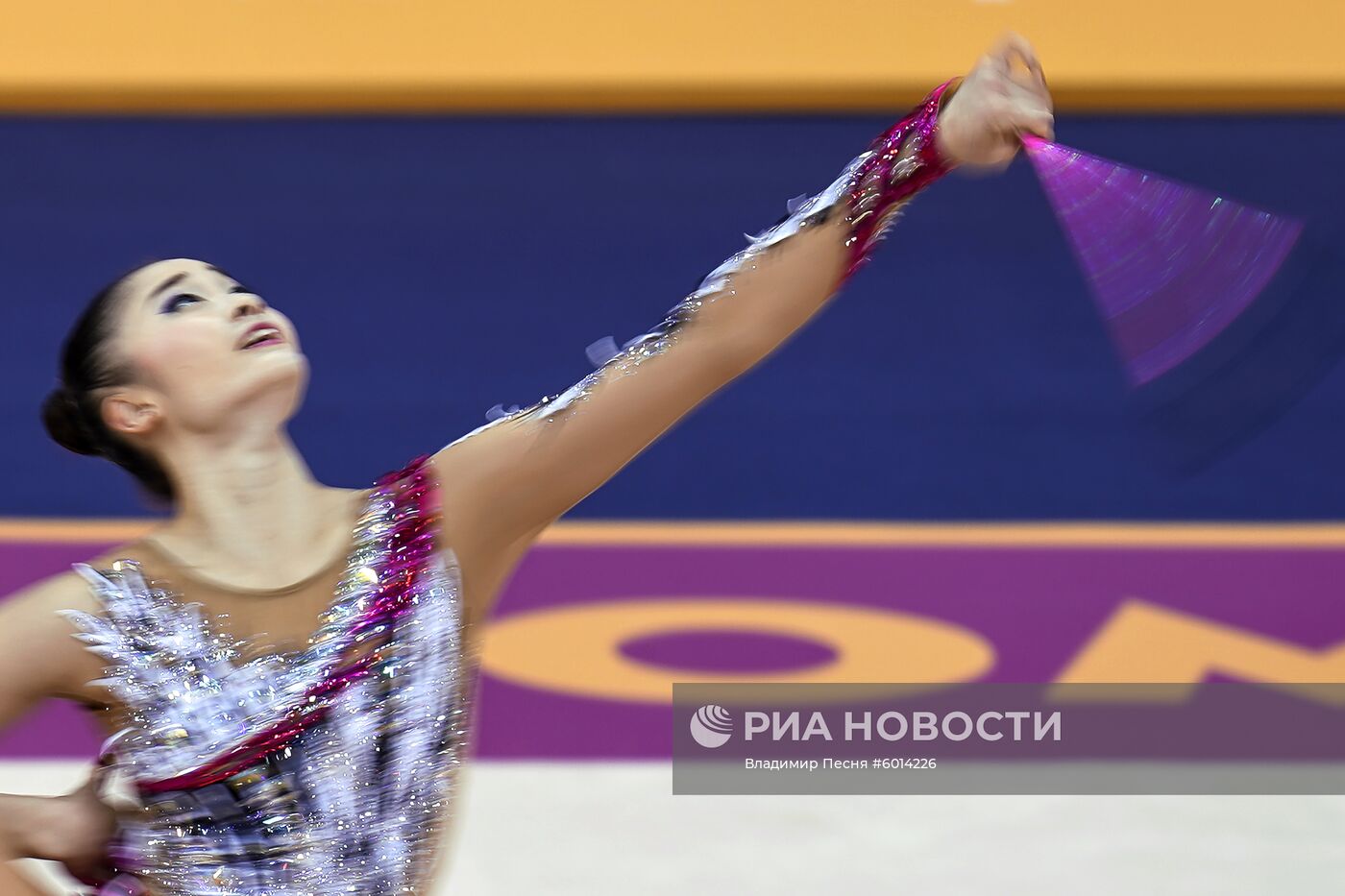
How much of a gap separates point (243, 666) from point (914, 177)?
0.57 meters

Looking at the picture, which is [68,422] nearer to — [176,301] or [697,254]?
[176,301]

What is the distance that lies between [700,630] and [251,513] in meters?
1.69

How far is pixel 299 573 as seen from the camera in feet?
3.69

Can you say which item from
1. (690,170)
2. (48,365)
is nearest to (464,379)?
(690,170)

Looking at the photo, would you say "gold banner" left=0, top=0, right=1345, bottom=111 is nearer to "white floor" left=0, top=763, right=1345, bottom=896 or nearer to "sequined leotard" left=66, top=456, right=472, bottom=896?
"white floor" left=0, top=763, right=1345, bottom=896

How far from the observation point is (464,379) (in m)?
2.87

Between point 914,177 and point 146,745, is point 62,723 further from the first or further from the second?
point 914,177

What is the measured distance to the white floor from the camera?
2145 millimetres

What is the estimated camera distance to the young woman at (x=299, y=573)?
1.08 meters

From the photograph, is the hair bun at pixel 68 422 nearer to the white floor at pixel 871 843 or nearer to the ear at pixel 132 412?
the ear at pixel 132 412

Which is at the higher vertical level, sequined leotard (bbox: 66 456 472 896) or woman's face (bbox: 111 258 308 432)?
woman's face (bbox: 111 258 308 432)

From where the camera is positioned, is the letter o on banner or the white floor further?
the letter o on banner

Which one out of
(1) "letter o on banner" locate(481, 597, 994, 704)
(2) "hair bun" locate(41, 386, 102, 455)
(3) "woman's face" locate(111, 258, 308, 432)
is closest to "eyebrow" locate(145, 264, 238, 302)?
(3) "woman's face" locate(111, 258, 308, 432)
